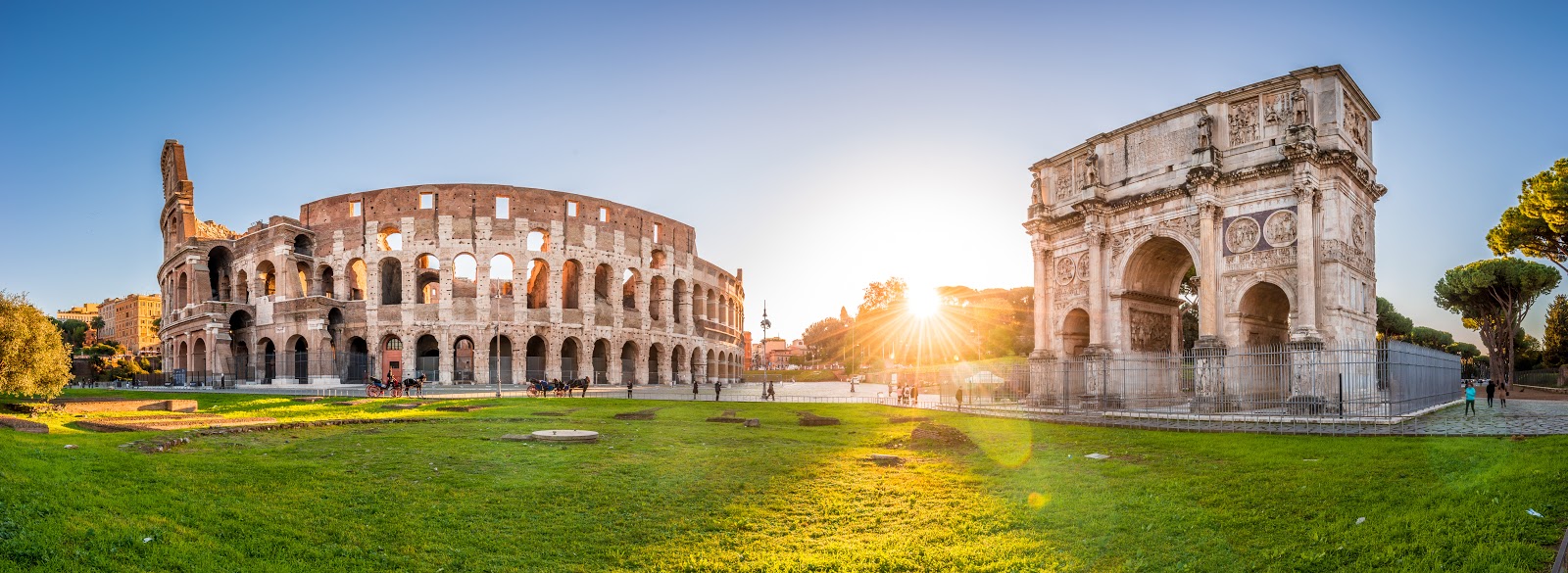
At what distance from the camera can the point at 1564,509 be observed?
22.1 ft

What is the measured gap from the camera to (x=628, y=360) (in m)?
56.4

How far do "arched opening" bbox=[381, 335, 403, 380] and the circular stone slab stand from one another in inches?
1009

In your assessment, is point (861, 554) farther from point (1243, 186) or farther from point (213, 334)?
point (213, 334)

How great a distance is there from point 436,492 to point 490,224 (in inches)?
1760

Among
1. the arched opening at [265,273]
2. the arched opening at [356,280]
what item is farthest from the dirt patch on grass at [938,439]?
the arched opening at [265,273]

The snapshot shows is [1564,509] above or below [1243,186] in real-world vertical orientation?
below

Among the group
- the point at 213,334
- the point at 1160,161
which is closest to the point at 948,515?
the point at 1160,161

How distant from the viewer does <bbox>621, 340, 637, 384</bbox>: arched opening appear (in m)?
55.4

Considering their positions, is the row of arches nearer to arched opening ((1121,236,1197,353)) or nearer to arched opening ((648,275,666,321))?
arched opening ((648,275,666,321))

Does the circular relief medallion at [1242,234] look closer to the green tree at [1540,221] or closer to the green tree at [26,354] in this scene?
the green tree at [1540,221]

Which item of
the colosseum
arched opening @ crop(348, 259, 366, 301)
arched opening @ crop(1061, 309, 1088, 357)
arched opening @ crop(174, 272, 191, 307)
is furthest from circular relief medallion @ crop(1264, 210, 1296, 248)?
arched opening @ crop(174, 272, 191, 307)

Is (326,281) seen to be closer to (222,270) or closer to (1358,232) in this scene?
(222,270)

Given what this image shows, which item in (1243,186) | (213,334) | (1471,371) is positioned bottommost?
(1471,371)

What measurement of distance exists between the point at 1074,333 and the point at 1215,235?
22.7 ft
